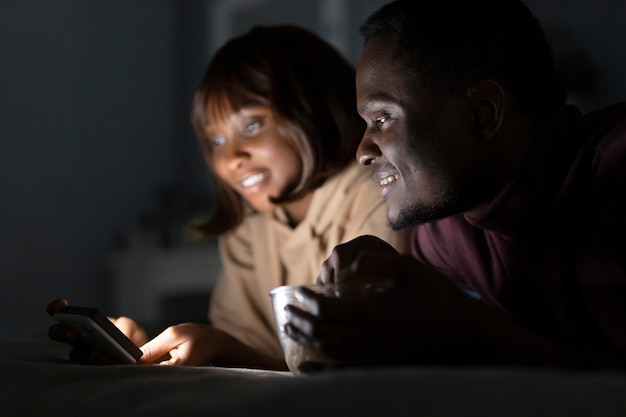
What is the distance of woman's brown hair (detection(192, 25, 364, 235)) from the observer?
1.31 m

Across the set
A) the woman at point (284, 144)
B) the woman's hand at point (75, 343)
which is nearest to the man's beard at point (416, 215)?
the woman at point (284, 144)

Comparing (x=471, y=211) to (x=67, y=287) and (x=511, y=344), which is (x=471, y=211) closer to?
(x=511, y=344)

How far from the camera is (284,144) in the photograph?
4.35 ft

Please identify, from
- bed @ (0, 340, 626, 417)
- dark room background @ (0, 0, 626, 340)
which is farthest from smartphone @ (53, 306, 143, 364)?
dark room background @ (0, 0, 626, 340)

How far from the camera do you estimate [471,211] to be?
37.2 inches

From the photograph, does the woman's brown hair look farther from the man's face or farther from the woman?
the man's face

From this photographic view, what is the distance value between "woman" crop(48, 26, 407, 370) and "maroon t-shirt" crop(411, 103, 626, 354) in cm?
34

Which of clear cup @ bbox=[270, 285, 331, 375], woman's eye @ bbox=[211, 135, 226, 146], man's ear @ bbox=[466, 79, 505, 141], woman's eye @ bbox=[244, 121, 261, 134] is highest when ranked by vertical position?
man's ear @ bbox=[466, 79, 505, 141]

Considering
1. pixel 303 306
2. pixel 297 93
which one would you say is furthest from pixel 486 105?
pixel 297 93

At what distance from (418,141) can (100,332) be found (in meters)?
0.45

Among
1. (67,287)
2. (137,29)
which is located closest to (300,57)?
(67,287)

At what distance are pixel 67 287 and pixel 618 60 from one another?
2.34m

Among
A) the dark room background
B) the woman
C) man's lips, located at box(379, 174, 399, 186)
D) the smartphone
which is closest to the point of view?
the smartphone

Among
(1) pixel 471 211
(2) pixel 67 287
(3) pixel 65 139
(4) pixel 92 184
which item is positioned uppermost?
(1) pixel 471 211
